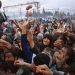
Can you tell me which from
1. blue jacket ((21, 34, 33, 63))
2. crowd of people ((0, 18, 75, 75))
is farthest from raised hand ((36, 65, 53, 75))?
blue jacket ((21, 34, 33, 63))

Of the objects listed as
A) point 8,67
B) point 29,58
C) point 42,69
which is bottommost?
point 8,67

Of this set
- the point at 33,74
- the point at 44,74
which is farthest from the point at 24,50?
the point at 44,74

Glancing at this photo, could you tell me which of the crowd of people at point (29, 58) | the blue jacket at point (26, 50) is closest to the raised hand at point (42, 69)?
the crowd of people at point (29, 58)

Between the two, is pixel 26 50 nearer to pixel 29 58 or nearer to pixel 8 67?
pixel 29 58

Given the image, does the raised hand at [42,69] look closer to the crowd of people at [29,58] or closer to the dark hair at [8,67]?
the crowd of people at [29,58]

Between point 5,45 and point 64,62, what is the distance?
104 centimetres

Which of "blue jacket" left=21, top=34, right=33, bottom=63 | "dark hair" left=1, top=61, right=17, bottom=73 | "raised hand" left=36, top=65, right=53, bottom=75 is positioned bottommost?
"dark hair" left=1, top=61, right=17, bottom=73

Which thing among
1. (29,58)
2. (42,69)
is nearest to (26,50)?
(29,58)

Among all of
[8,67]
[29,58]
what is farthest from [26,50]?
[8,67]

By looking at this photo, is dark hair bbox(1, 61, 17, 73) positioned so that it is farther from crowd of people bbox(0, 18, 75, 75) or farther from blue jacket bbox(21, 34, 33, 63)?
blue jacket bbox(21, 34, 33, 63)

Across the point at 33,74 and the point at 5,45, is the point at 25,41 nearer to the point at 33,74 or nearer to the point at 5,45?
the point at 5,45

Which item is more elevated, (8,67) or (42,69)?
(42,69)

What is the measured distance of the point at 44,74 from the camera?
6.18 feet

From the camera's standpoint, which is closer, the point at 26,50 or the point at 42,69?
the point at 42,69
